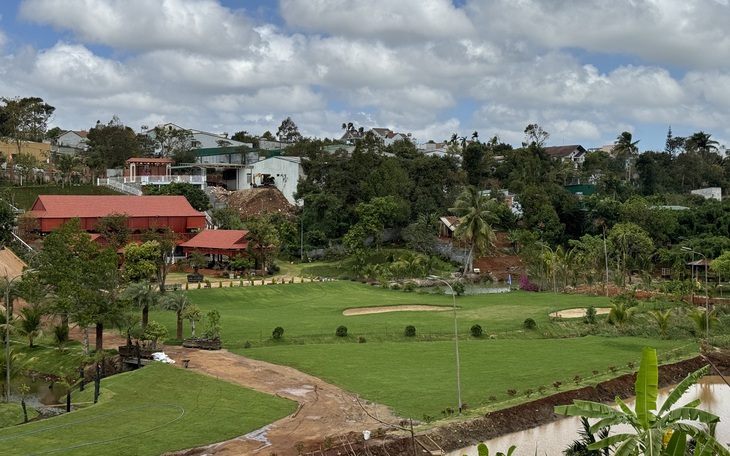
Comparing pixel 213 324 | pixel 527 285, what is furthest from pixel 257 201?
pixel 213 324

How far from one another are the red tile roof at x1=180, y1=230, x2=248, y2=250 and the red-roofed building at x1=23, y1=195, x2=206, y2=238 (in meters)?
3.76

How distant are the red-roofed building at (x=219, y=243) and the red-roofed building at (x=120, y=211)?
3753 mm

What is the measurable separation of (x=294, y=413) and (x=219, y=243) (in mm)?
42862

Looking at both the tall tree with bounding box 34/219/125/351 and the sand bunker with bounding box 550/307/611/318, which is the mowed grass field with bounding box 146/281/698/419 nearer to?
the sand bunker with bounding box 550/307/611/318

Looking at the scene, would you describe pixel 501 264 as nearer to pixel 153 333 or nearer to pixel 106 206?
pixel 106 206

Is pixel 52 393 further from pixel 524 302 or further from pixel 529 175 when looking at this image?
pixel 529 175

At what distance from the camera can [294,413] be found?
95.3 feet

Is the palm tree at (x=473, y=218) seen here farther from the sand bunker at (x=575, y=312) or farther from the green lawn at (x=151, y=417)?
the green lawn at (x=151, y=417)

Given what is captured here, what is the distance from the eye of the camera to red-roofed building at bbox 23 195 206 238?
234 ft

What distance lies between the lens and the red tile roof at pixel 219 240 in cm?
6906

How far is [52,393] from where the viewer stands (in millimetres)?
36250

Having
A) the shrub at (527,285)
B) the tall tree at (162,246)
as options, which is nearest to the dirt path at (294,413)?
the tall tree at (162,246)

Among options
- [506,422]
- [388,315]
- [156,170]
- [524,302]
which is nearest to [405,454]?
[506,422]

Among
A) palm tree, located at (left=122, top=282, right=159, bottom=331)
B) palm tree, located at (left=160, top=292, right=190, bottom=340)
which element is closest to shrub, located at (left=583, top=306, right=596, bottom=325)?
palm tree, located at (left=160, top=292, right=190, bottom=340)
